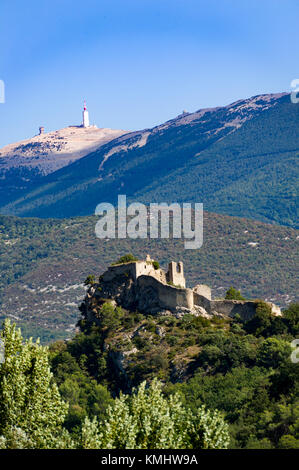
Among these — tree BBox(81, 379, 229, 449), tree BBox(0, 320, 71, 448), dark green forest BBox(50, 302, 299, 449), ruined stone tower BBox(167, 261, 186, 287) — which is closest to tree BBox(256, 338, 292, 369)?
dark green forest BBox(50, 302, 299, 449)

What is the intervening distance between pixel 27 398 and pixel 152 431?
556 centimetres

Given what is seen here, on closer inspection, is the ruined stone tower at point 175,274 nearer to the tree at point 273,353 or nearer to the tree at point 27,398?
the tree at point 273,353

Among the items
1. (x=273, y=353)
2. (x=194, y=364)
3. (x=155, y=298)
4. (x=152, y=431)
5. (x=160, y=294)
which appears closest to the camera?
(x=152, y=431)

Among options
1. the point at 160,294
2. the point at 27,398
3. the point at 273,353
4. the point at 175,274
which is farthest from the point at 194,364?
the point at 27,398

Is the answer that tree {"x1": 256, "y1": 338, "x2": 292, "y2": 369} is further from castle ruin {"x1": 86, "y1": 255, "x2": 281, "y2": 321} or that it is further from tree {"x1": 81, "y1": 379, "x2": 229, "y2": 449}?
tree {"x1": 81, "y1": 379, "x2": 229, "y2": 449}

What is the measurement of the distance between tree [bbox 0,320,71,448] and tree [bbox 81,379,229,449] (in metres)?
1.93

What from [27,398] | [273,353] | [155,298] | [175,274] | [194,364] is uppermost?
[175,274]

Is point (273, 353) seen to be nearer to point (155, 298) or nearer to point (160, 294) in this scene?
point (160, 294)

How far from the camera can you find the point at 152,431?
37875 mm

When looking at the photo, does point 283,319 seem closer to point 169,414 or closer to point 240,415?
point 240,415

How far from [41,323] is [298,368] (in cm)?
14189

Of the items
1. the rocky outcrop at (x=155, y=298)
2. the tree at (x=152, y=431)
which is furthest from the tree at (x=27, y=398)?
the rocky outcrop at (x=155, y=298)

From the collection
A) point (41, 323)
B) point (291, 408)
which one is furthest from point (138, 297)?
point (41, 323)

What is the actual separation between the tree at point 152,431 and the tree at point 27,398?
1.93 m
